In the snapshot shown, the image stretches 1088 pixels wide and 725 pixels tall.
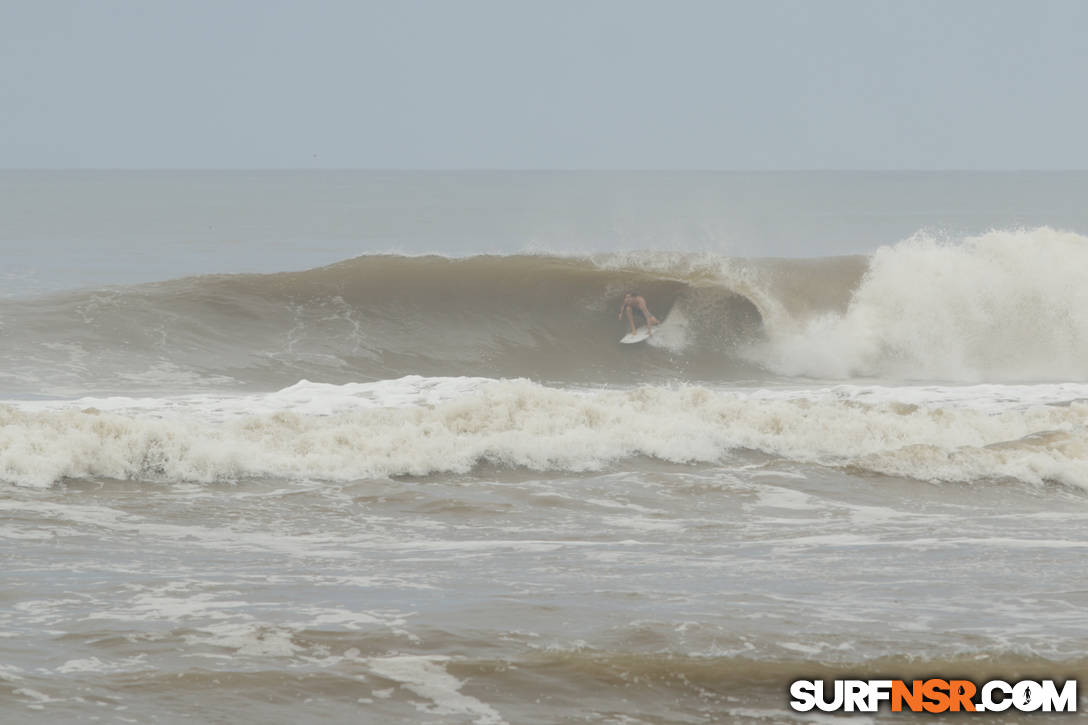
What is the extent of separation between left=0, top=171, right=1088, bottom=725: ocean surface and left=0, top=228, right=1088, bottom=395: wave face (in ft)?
0.24

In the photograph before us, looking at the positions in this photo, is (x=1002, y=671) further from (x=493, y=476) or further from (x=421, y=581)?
(x=493, y=476)

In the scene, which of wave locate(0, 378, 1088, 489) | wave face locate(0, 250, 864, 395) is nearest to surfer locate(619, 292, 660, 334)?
wave face locate(0, 250, 864, 395)

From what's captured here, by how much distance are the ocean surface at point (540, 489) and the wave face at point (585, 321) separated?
0.07m

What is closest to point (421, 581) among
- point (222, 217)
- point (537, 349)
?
point (537, 349)

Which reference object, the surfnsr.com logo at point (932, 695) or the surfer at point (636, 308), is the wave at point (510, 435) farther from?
the surfer at point (636, 308)

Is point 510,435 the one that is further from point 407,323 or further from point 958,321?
point 958,321

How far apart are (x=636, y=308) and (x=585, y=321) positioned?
3.06 ft

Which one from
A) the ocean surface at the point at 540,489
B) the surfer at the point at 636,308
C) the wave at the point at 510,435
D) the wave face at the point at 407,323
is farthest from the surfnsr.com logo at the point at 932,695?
the surfer at the point at 636,308

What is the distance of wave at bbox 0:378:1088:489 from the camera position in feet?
35.3

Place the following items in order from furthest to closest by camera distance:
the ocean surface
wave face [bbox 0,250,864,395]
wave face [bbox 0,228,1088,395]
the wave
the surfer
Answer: the surfer < wave face [bbox 0,228,1088,395] < wave face [bbox 0,250,864,395] < the wave < the ocean surface

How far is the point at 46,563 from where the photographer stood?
25.4 ft

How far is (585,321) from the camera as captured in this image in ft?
72.4

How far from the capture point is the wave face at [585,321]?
19.8 metres

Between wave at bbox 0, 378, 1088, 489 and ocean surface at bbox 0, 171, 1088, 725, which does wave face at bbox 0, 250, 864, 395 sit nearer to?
ocean surface at bbox 0, 171, 1088, 725
